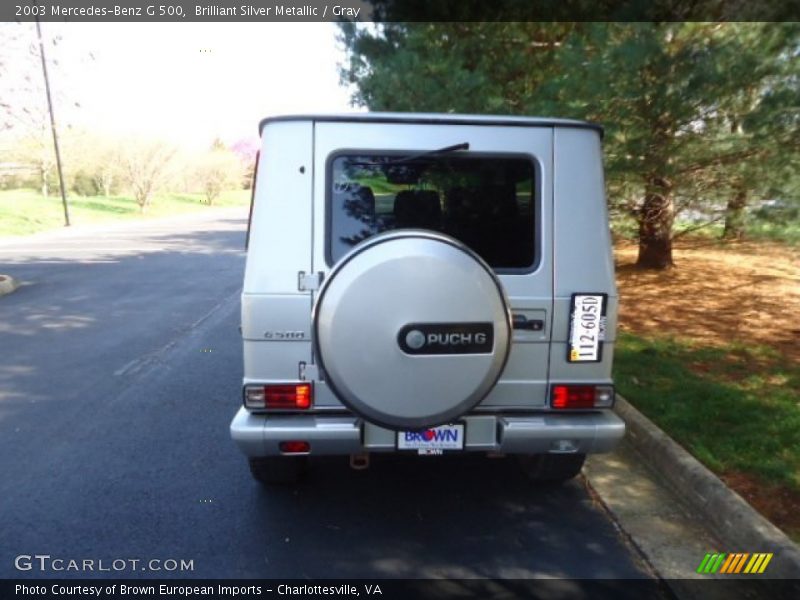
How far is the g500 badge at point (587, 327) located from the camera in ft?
10.4

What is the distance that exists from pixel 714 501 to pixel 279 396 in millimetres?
2447

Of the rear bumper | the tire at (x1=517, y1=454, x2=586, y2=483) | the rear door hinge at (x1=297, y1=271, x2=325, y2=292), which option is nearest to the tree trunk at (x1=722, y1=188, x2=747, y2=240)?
the tire at (x1=517, y1=454, x2=586, y2=483)

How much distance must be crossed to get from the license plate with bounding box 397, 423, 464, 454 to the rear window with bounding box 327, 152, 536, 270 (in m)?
0.89

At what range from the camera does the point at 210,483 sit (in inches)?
155

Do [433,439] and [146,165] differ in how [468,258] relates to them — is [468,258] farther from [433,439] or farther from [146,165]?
[146,165]

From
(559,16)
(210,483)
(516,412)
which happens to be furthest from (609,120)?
(210,483)

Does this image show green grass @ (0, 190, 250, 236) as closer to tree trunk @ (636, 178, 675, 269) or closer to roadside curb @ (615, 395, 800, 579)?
tree trunk @ (636, 178, 675, 269)

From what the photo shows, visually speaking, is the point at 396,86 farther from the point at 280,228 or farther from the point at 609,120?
the point at 280,228

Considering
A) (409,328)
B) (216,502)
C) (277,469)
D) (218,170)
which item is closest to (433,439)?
(409,328)

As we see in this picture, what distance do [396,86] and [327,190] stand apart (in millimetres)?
4881

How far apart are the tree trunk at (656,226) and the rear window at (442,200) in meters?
3.55

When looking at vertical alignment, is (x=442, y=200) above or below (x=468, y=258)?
above

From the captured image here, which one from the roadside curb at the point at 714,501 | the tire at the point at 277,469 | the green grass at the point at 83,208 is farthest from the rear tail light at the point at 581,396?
the green grass at the point at 83,208

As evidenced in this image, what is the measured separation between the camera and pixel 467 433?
313 centimetres
